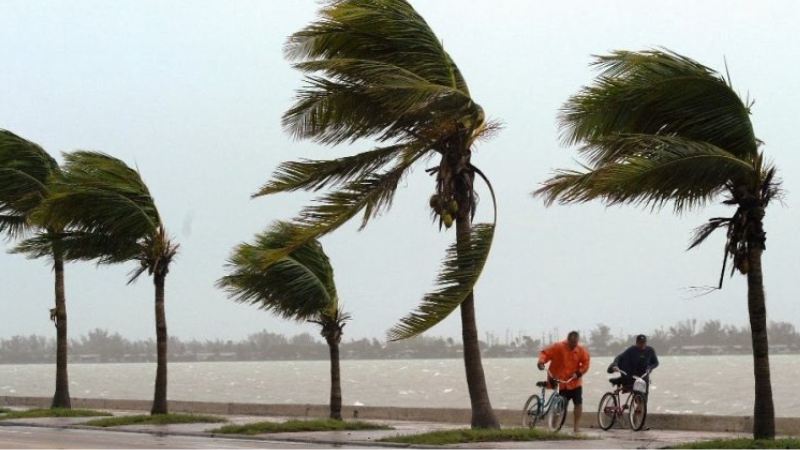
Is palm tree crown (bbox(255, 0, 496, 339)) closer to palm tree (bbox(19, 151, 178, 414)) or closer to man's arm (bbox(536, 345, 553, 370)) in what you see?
man's arm (bbox(536, 345, 553, 370))

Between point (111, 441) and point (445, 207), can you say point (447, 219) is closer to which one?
point (445, 207)

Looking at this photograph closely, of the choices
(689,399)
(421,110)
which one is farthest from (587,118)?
(689,399)

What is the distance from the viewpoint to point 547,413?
23016 millimetres

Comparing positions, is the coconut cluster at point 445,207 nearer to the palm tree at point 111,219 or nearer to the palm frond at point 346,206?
the palm frond at point 346,206

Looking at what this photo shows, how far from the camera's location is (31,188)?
1372 inches

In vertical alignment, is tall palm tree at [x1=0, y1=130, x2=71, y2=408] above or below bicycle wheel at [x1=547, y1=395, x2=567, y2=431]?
above

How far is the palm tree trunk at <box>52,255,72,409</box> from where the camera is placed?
117ft

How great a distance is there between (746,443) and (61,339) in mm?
23764

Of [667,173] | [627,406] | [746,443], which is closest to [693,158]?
[667,173]

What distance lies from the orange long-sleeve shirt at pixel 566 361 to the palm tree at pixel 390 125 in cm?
133

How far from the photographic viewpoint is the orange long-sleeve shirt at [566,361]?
22.5 meters

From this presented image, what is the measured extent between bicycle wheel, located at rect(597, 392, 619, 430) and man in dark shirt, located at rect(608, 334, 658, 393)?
45cm

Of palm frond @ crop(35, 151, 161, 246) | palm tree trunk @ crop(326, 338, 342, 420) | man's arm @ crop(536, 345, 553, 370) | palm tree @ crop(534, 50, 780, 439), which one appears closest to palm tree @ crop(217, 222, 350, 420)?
palm tree trunk @ crop(326, 338, 342, 420)

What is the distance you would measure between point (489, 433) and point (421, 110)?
549 cm
